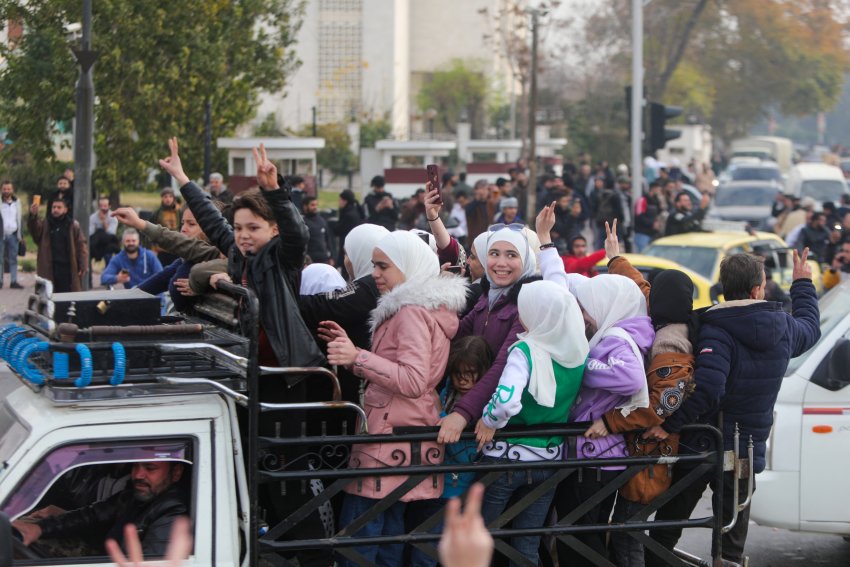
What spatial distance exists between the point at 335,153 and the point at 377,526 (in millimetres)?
43106

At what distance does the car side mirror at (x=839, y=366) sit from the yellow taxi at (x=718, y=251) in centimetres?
829

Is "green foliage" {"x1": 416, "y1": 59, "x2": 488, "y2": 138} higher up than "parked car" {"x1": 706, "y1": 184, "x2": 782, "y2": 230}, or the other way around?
"green foliage" {"x1": 416, "y1": 59, "x2": 488, "y2": 138}

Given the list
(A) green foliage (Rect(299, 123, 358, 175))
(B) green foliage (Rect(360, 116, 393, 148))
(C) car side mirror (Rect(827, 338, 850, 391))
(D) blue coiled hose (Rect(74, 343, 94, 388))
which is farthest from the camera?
(B) green foliage (Rect(360, 116, 393, 148))

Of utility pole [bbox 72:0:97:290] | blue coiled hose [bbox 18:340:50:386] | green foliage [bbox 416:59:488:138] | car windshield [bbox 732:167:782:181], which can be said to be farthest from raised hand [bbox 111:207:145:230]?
green foliage [bbox 416:59:488:138]

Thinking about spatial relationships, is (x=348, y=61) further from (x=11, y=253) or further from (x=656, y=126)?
(x=11, y=253)

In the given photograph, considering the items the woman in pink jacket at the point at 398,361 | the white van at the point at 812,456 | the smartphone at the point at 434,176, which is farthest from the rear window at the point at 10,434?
the white van at the point at 812,456

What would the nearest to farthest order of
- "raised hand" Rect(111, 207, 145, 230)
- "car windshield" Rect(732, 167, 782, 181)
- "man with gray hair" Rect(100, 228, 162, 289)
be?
"raised hand" Rect(111, 207, 145, 230), "man with gray hair" Rect(100, 228, 162, 289), "car windshield" Rect(732, 167, 782, 181)

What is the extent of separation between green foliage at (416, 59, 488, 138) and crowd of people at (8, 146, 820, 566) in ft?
195

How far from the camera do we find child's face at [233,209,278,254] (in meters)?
5.13

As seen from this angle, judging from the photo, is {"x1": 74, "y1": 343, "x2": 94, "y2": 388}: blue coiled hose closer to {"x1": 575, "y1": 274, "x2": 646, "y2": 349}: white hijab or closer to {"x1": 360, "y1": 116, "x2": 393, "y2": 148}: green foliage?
{"x1": 575, "y1": 274, "x2": 646, "y2": 349}: white hijab

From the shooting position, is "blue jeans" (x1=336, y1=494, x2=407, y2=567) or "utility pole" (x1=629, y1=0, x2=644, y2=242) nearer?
"blue jeans" (x1=336, y1=494, x2=407, y2=567)

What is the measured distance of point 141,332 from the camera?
180 inches

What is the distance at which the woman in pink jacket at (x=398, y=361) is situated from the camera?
15.5 feet

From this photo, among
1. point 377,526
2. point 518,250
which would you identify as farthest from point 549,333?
point 377,526
